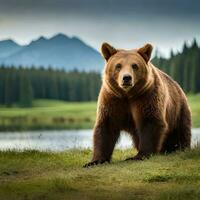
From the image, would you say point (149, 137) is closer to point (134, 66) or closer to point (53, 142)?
point (134, 66)

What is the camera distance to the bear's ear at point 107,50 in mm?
12875

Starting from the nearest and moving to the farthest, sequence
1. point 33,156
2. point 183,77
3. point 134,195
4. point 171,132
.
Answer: point 134,195 → point 171,132 → point 33,156 → point 183,77

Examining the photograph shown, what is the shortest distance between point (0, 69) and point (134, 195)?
13329cm

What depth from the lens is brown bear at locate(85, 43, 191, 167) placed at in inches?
493

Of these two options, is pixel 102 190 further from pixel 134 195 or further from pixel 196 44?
pixel 196 44

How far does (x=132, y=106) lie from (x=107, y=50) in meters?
1.25

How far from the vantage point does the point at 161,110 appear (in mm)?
13070

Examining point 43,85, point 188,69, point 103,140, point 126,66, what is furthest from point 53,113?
point 126,66

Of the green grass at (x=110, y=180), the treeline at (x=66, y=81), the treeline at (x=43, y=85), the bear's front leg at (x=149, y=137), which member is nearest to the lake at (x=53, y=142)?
the bear's front leg at (x=149, y=137)

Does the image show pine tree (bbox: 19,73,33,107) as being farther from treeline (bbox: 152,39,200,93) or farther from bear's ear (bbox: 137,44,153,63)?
bear's ear (bbox: 137,44,153,63)

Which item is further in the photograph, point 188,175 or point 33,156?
point 33,156

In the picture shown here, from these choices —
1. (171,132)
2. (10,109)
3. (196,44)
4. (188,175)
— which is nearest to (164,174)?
(188,175)

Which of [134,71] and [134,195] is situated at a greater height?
[134,71]

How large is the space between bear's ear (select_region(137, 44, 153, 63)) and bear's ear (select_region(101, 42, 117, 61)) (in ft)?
1.73
